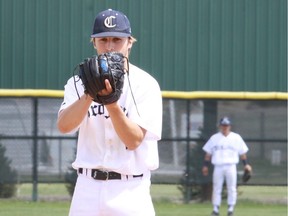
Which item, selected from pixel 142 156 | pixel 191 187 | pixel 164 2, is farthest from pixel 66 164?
pixel 142 156

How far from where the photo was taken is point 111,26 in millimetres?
4027

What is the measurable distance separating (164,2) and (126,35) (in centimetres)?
1226

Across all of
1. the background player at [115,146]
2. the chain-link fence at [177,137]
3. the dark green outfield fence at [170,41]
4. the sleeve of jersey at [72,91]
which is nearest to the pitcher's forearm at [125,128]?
the background player at [115,146]

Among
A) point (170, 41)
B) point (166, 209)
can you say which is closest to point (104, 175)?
point (166, 209)

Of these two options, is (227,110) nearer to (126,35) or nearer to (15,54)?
(15,54)

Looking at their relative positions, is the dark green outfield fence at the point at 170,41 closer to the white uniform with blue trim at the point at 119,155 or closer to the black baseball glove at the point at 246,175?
the black baseball glove at the point at 246,175

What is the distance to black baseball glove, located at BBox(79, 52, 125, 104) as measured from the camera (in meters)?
3.70

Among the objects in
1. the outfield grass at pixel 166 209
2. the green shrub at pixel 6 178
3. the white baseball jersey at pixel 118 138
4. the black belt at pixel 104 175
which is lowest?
the outfield grass at pixel 166 209

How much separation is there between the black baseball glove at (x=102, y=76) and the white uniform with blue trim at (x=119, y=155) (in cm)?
25

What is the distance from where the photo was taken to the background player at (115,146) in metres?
3.93

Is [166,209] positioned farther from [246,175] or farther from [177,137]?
[177,137]

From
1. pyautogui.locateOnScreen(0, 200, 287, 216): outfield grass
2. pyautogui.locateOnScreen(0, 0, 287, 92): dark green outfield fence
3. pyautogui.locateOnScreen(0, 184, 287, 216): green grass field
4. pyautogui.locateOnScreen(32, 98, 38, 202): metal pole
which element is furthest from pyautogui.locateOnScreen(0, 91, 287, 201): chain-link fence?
pyautogui.locateOnScreen(0, 0, 287, 92): dark green outfield fence

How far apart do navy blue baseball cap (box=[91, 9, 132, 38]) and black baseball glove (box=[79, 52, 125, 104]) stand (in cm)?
23

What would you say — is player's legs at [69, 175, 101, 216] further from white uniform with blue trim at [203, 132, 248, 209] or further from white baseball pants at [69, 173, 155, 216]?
white uniform with blue trim at [203, 132, 248, 209]
